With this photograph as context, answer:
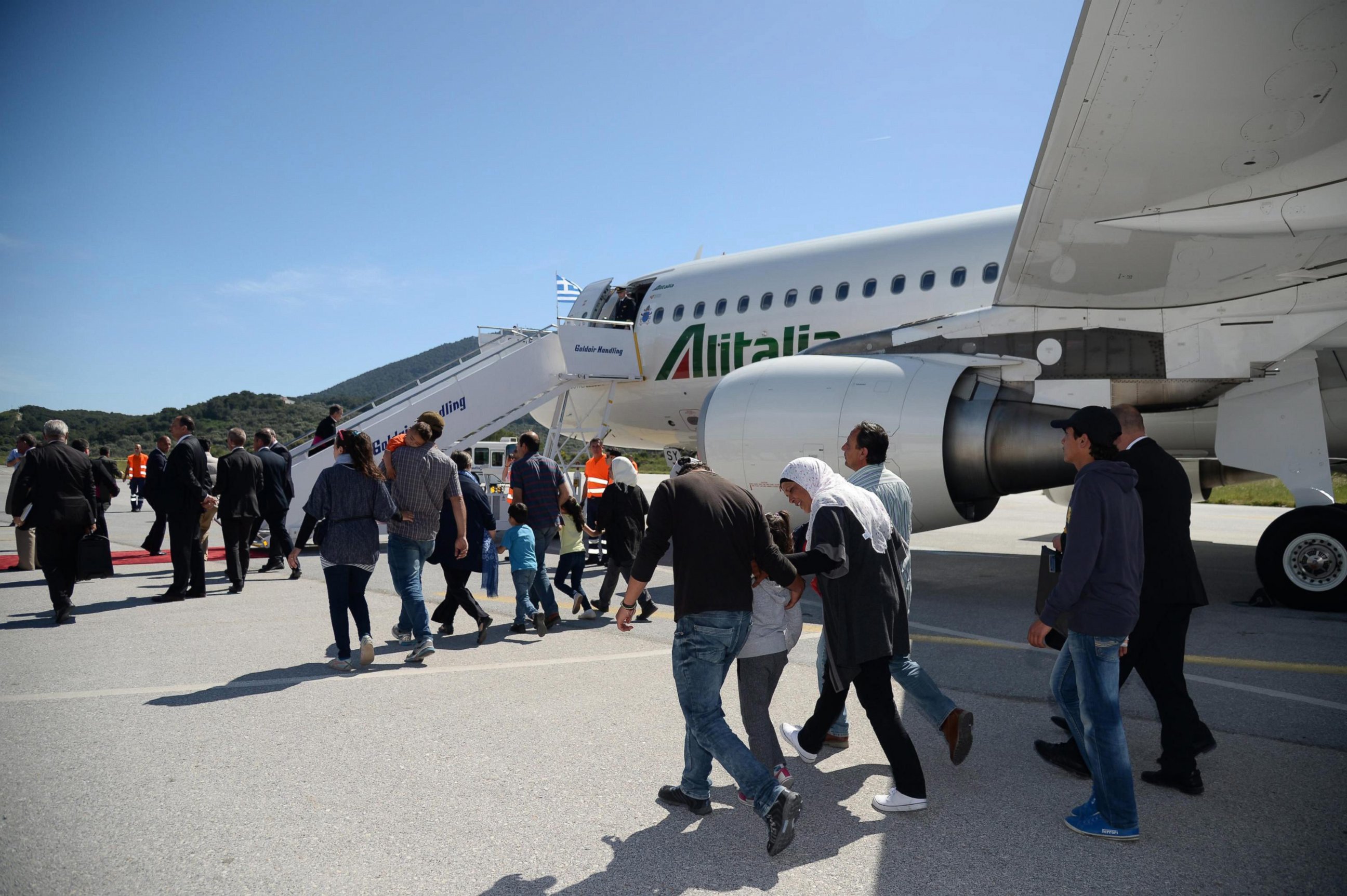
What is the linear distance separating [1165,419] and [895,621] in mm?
7706

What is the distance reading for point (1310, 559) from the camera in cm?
779

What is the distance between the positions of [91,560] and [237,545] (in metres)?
1.88

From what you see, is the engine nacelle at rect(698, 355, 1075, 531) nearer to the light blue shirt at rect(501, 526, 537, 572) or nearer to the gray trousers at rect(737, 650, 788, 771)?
the light blue shirt at rect(501, 526, 537, 572)

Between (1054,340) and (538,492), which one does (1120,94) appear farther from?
(538,492)

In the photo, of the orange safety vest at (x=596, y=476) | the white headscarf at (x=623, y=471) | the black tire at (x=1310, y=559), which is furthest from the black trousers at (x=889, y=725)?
the orange safety vest at (x=596, y=476)

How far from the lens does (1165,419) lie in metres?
9.69

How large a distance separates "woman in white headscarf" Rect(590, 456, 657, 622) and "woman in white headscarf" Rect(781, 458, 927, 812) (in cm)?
399

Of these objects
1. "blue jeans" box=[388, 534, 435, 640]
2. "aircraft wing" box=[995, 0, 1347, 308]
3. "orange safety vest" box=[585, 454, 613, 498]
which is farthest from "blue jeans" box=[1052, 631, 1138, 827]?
"orange safety vest" box=[585, 454, 613, 498]

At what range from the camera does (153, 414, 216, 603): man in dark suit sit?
8266 mm

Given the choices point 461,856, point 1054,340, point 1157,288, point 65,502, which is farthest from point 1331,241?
point 65,502

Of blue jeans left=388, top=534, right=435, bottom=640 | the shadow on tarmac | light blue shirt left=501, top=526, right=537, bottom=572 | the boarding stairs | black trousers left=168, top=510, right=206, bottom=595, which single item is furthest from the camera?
the boarding stairs

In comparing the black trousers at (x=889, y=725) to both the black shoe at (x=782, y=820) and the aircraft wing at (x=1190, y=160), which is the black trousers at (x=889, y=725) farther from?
the aircraft wing at (x=1190, y=160)

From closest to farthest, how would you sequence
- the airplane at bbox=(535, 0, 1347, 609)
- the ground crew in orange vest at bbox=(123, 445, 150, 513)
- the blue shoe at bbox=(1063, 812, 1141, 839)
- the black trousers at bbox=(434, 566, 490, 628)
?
the blue shoe at bbox=(1063, 812, 1141, 839) → the airplane at bbox=(535, 0, 1347, 609) → the black trousers at bbox=(434, 566, 490, 628) → the ground crew in orange vest at bbox=(123, 445, 150, 513)

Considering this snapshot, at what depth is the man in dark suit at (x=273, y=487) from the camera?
10016 mm
